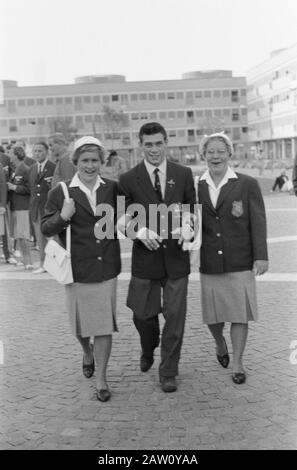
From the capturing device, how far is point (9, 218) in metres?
11.5

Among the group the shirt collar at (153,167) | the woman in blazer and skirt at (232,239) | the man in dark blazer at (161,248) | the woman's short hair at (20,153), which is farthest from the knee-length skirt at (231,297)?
the woman's short hair at (20,153)

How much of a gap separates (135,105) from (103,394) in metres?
88.8

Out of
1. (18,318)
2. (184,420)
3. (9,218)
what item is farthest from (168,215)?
(9,218)

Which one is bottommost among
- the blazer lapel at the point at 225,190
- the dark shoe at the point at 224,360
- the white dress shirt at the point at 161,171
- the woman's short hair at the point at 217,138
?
the dark shoe at the point at 224,360

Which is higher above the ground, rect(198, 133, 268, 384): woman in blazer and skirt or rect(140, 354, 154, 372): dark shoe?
rect(198, 133, 268, 384): woman in blazer and skirt

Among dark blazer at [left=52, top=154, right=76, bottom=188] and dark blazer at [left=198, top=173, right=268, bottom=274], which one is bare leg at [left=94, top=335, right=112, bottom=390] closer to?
dark blazer at [left=198, top=173, right=268, bottom=274]

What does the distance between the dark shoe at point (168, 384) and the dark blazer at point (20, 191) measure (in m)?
6.44

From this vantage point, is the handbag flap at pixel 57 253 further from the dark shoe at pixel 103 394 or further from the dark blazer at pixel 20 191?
the dark blazer at pixel 20 191

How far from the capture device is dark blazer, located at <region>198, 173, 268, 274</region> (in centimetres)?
480

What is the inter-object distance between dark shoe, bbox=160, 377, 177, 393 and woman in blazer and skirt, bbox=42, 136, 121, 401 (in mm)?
436

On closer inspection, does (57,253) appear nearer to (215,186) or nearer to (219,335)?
(215,186)

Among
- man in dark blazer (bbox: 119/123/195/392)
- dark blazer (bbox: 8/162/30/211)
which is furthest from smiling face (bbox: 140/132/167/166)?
dark blazer (bbox: 8/162/30/211)

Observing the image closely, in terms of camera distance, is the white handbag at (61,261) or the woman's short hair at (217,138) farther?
the woman's short hair at (217,138)

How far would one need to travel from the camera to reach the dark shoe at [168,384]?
15.3ft
